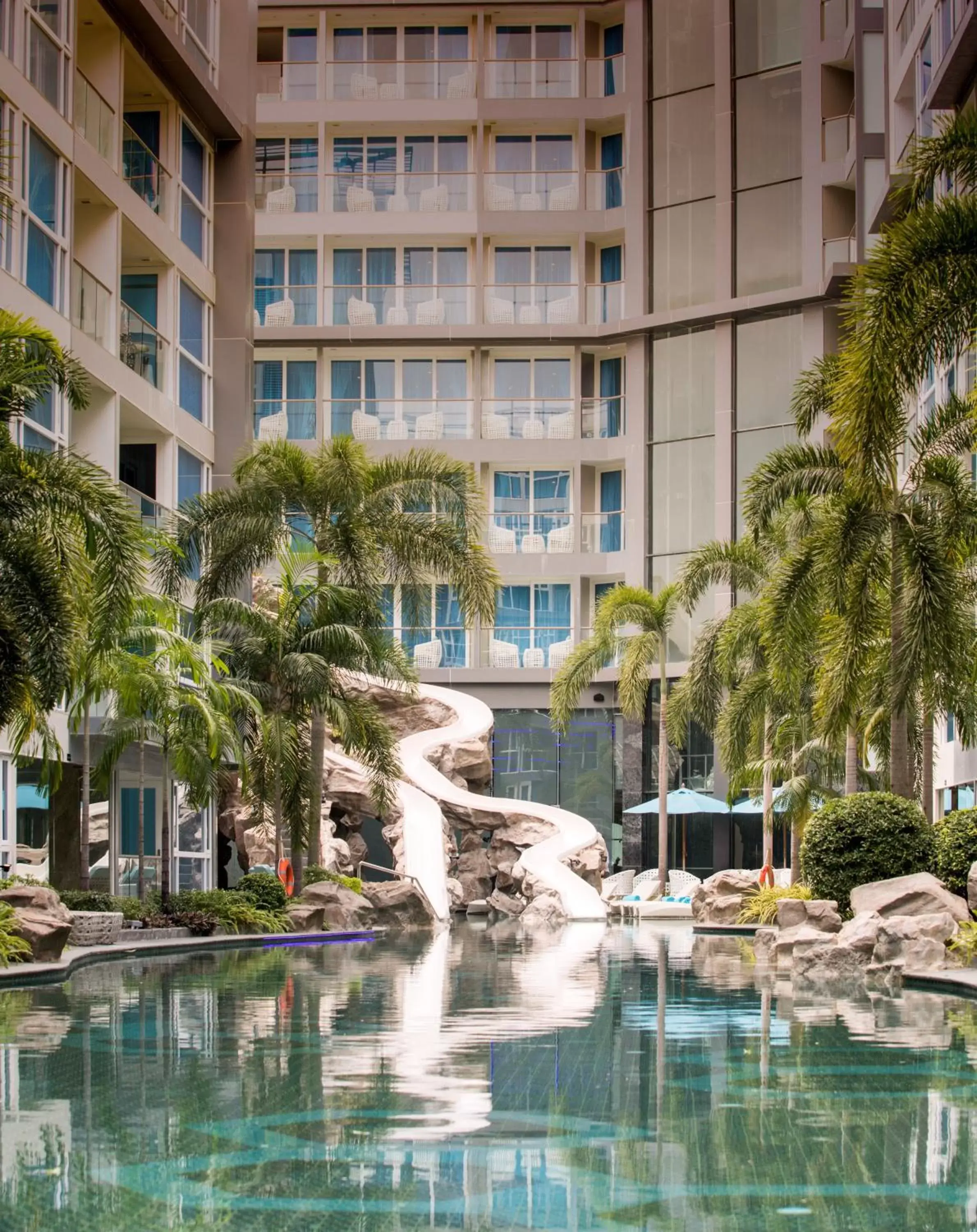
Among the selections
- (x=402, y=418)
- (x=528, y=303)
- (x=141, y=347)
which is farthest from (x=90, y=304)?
(x=528, y=303)

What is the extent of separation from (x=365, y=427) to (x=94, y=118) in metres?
22.8

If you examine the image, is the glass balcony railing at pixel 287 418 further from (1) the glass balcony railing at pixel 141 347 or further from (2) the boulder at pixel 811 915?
(2) the boulder at pixel 811 915

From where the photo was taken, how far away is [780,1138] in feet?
23.7

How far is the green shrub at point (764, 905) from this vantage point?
94.8 ft

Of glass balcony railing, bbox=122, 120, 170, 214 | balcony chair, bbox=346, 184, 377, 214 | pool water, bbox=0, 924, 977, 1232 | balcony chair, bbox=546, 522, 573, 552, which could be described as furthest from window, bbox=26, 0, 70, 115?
balcony chair, bbox=546, 522, 573, 552

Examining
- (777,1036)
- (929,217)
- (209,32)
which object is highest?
(209,32)

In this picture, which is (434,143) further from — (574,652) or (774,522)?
(774,522)

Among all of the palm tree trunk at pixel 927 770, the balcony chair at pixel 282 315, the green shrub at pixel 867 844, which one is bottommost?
the green shrub at pixel 867 844

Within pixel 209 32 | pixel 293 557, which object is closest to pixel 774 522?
pixel 293 557

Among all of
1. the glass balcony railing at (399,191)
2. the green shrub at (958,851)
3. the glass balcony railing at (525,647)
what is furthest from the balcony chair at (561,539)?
the green shrub at (958,851)

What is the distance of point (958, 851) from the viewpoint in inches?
788

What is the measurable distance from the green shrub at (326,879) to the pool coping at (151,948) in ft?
5.32

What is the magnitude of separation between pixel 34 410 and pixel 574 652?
66.4 ft

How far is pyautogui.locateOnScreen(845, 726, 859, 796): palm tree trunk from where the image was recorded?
1074 inches
